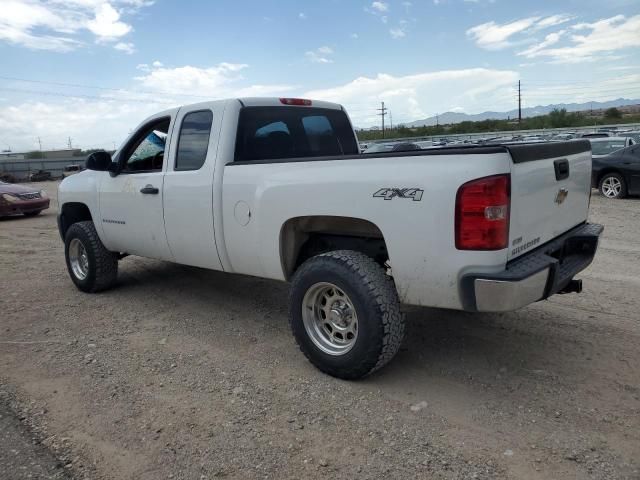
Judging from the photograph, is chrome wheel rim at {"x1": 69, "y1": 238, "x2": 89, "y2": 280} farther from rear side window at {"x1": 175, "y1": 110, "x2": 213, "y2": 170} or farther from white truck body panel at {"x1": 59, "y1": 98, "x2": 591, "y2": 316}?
rear side window at {"x1": 175, "y1": 110, "x2": 213, "y2": 170}

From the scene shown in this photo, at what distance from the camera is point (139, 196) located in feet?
16.8

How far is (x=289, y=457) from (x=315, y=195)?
165cm

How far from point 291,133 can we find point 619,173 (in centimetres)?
1105

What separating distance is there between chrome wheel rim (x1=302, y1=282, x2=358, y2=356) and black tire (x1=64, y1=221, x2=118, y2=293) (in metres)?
3.17

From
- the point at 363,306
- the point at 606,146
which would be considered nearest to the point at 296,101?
the point at 363,306

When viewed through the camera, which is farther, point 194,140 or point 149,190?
point 149,190

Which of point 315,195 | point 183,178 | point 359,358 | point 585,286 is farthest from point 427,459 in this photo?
point 585,286

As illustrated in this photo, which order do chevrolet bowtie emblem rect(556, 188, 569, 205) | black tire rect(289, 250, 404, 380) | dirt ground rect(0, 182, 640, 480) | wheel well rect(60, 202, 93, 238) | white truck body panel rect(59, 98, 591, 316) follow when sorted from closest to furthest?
dirt ground rect(0, 182, 640, 480)
white truck body panel rect(59, 98, 591, 316)
black tire rect(289, 250, 404, 380)
chevrolet bowtie emblem rect(556, 188, 569, 205)
wheel well rect(60, 202, 93, 238)

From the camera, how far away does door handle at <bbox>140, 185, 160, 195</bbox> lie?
489 centimetres

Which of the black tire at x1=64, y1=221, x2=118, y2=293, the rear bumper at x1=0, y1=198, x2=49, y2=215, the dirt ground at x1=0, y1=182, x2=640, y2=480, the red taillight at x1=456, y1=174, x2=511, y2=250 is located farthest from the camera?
the rear bumper at x1=0, y1=198, x2=49, y2=215

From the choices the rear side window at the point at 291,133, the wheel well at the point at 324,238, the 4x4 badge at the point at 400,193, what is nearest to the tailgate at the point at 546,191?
the 4x4 badge at the point at 400,193

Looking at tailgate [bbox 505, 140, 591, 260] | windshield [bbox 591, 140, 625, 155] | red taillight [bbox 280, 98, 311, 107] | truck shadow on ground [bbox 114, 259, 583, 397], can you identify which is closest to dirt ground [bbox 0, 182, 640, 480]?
truck shadow on ground [bbox 114, 259, 583, 397]

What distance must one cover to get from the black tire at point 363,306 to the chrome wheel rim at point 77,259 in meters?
3.61

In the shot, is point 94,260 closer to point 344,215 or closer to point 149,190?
point 149,190
